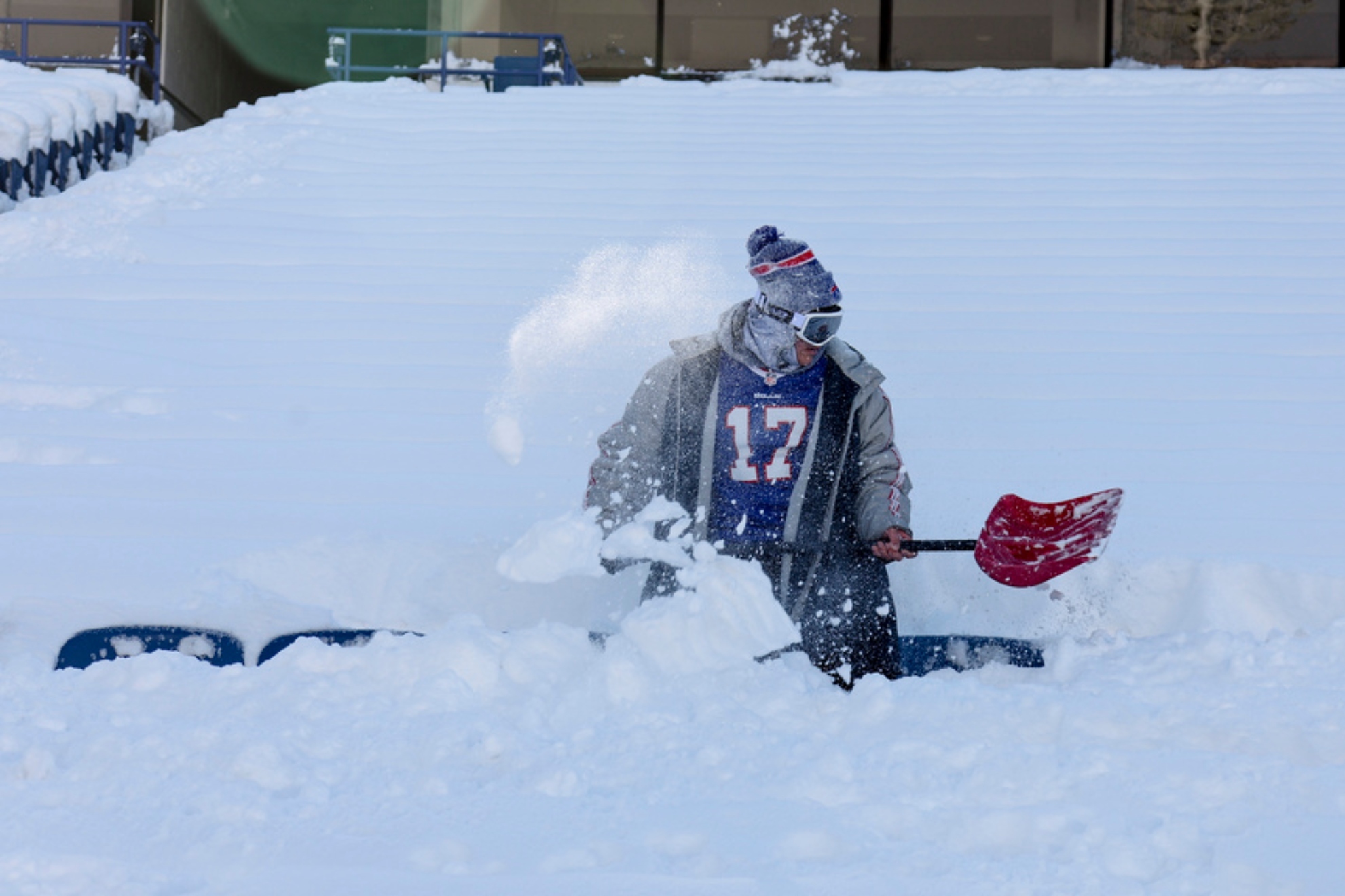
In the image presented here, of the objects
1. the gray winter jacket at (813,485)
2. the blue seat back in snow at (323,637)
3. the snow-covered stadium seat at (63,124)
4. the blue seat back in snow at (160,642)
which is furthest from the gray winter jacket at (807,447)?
the snow-covered stadium seat at (63,124)

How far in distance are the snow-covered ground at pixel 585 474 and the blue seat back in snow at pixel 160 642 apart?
146 mm

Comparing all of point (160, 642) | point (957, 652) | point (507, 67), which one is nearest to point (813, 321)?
point (957, 652)

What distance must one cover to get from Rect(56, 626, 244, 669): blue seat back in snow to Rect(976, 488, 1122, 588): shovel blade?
6.50ft

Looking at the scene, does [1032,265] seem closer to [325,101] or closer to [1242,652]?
[1242,652]

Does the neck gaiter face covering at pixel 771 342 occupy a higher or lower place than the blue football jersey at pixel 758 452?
higher

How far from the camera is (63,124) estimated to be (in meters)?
7.68

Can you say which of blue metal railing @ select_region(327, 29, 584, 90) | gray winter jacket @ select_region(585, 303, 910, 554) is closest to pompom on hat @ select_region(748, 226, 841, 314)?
gray winter jacket @ select_region(585, 303, 910, 554)

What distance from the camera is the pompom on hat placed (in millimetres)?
3121

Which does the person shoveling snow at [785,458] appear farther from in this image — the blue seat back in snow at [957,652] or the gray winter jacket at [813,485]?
the blue seat back in snow at [957,652]

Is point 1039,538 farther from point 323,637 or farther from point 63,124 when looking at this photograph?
point 63,124

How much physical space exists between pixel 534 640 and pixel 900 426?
2.51 meters

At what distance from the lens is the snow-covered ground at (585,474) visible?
2.06 metres

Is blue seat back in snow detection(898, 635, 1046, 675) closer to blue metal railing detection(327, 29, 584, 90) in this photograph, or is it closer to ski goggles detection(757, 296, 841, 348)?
ski goggles detection(757, 296, 841, 348)

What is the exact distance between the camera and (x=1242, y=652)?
267cm
